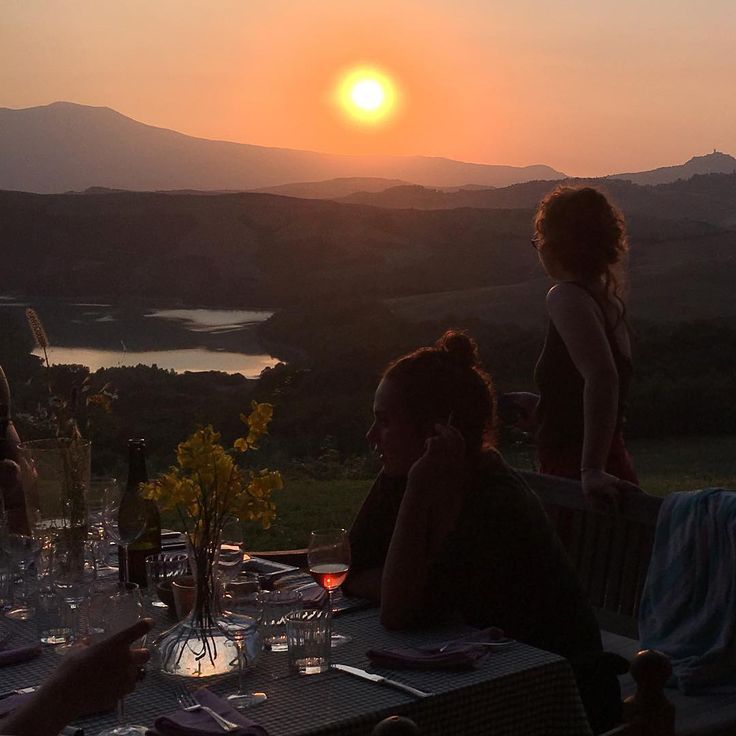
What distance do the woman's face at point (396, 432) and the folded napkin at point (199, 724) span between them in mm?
775

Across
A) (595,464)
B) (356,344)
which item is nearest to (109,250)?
(356,344)

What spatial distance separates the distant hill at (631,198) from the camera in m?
10.3

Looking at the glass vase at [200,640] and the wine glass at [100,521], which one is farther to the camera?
the wine glass at [100,521]

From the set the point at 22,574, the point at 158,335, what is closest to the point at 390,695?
the point at 22,574

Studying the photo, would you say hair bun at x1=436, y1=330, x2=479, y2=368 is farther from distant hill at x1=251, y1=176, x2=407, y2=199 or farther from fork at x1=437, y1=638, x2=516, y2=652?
distant hill at x1=251, y1=176, x2=407, y2=199

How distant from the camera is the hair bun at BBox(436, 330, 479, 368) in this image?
2154 mm

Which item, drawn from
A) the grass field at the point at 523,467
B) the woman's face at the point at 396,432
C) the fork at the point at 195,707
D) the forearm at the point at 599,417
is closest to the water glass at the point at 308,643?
the fork at the point at 195,707

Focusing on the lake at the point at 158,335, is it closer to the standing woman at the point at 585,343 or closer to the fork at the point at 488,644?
the standing woman at the point at 585,343

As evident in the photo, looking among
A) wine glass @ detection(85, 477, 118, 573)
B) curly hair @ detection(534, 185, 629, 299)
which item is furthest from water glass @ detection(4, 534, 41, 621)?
curly hair @ detection(534, 185, 629, 299)

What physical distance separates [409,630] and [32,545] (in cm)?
82

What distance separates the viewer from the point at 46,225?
856cm

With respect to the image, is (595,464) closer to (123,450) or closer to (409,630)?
(409,630)

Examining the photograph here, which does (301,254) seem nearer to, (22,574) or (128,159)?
(128,159)

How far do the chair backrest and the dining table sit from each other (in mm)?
930
